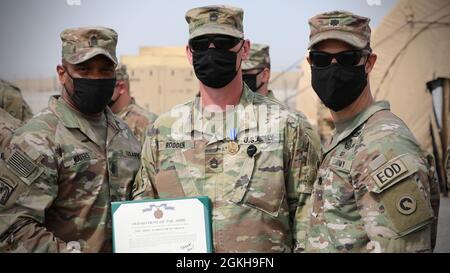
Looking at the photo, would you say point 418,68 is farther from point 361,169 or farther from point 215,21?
point 361,169

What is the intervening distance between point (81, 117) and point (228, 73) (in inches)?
40.7

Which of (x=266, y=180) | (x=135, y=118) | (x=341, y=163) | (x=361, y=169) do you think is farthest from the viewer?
(x=135, y=118)

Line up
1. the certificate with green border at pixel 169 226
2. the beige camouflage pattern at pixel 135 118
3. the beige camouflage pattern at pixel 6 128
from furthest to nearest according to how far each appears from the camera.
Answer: the beige camouflage pattern at pixel 135 118
the beige camouflage pattern at pixel 6 128
the certificate with green border at pixel 169 226

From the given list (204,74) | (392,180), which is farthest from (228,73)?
(392,180)

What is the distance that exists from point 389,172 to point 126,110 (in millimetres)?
6021

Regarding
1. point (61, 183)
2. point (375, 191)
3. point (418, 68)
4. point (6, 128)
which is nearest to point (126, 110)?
point (6, 128)

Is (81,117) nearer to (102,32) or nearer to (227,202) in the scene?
(102,32)

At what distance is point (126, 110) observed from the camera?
838 cm

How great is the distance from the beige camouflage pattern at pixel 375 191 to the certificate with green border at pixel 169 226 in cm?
63

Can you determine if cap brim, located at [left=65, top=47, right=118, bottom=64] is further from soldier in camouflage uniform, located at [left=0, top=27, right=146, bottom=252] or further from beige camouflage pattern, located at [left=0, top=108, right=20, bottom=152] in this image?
beige camouflage pattern, located at [left=0, top=108, right=20, bottom=152]

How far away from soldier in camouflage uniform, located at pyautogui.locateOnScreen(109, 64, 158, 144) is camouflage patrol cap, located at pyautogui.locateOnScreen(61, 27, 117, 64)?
13.7 ft

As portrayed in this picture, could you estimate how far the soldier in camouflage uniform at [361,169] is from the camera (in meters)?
2.75

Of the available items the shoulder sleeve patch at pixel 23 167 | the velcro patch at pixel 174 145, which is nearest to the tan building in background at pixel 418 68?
the velcro patch at pixel 174 145

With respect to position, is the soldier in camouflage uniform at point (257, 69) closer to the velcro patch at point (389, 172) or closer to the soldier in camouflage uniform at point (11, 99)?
the soldier in camouflage uniform at point (11, 99)
